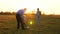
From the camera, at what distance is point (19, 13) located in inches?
734

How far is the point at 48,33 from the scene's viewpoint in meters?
16.2

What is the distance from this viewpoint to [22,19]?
61.3 feet

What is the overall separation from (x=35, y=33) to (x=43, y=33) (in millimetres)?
531

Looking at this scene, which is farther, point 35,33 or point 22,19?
point 22,19

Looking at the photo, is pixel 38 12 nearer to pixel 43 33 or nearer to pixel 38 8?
pixel 38 8

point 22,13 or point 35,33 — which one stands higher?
point 22,13

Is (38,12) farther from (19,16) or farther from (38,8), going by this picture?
(19,16)

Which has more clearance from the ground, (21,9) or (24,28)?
(21,9)

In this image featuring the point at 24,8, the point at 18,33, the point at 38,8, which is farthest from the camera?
the point at 38,8

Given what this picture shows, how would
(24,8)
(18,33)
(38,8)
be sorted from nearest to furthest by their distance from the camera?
1. (18,33)
2. (24,8)
3. (38,8)

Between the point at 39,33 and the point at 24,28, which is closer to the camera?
the point at 39,33

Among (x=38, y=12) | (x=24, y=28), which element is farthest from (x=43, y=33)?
(x=38, y=12)

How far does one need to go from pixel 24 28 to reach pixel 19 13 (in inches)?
47.4

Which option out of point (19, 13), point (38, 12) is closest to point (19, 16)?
point (19, 13)
